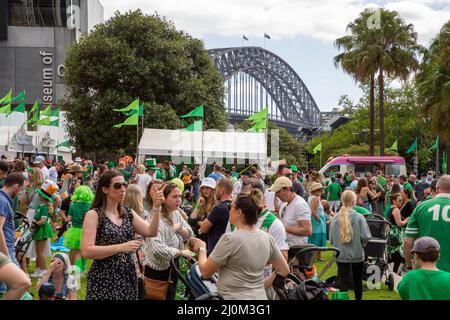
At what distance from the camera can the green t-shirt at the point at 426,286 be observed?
4648 millimetres

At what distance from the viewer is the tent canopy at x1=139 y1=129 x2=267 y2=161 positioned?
95.9 feet

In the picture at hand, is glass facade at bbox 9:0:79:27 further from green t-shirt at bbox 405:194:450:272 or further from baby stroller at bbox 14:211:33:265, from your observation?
green t-shirt at bbox 405:194:450:272

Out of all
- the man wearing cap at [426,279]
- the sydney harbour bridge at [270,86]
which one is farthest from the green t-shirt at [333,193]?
the sydney harbour bridge at [270,86]

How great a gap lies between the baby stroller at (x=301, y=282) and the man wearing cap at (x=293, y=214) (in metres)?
0.49

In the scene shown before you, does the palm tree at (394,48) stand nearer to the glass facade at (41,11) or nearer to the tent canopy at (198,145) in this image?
the tent canopy at (198,145)

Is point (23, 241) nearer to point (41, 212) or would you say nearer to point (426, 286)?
point (41, 212)

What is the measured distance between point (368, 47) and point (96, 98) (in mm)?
15886

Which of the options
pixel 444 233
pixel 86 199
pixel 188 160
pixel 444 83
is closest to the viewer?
pixel 444 233

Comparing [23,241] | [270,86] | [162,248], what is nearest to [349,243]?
[162,248]

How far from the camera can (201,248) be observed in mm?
5047

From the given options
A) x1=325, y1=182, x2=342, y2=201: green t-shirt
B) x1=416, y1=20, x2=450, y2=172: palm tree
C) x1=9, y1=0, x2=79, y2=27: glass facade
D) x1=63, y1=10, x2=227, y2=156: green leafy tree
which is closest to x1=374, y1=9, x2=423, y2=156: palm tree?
x1=416, y1=20, x2=450, y2=172: palm tree

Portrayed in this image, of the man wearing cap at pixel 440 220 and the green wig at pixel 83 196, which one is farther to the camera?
the green wig at pixel 83 196
